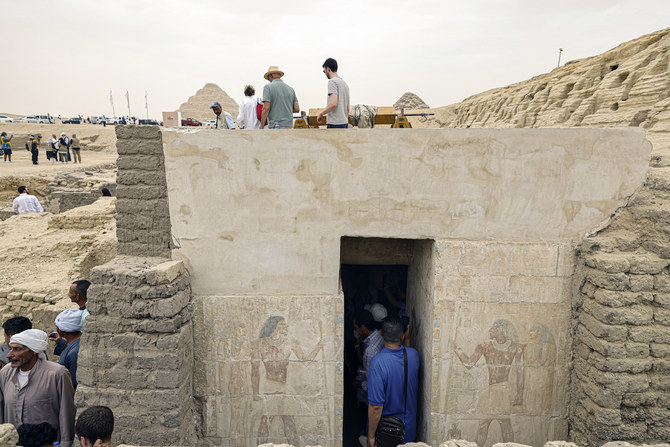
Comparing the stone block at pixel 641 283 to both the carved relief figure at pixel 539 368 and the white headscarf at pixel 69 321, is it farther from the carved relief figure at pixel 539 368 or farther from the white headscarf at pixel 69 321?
the white headscarf at pixel 69 321

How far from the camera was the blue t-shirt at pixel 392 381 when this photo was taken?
4.19 m

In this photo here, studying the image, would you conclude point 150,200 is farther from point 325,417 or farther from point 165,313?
point 325,417

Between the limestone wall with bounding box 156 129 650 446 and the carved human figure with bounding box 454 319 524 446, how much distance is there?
12 millimetres

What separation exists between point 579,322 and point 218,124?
5499mm

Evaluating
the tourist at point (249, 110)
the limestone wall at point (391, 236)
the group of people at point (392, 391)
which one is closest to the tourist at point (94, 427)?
the limestone wall at point (391, 236)

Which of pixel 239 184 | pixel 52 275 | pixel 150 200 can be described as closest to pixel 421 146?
pixel 239 184

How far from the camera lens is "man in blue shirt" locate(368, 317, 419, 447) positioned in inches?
165

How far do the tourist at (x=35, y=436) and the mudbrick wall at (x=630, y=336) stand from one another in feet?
14.4

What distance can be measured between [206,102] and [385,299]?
3955 inches

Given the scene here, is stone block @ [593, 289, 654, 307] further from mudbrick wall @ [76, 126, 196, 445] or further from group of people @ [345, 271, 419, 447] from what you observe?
mudbrick wall @ [76, 126, 196, 445]

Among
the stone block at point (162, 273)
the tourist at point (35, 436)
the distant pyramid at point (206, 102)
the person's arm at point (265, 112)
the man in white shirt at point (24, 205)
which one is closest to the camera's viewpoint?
the tourist at point (35, 436)

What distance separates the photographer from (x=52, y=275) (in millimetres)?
8047

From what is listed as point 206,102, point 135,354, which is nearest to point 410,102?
point 206,102

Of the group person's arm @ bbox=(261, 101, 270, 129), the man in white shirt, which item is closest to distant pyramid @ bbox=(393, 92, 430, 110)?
the man in white shirt
